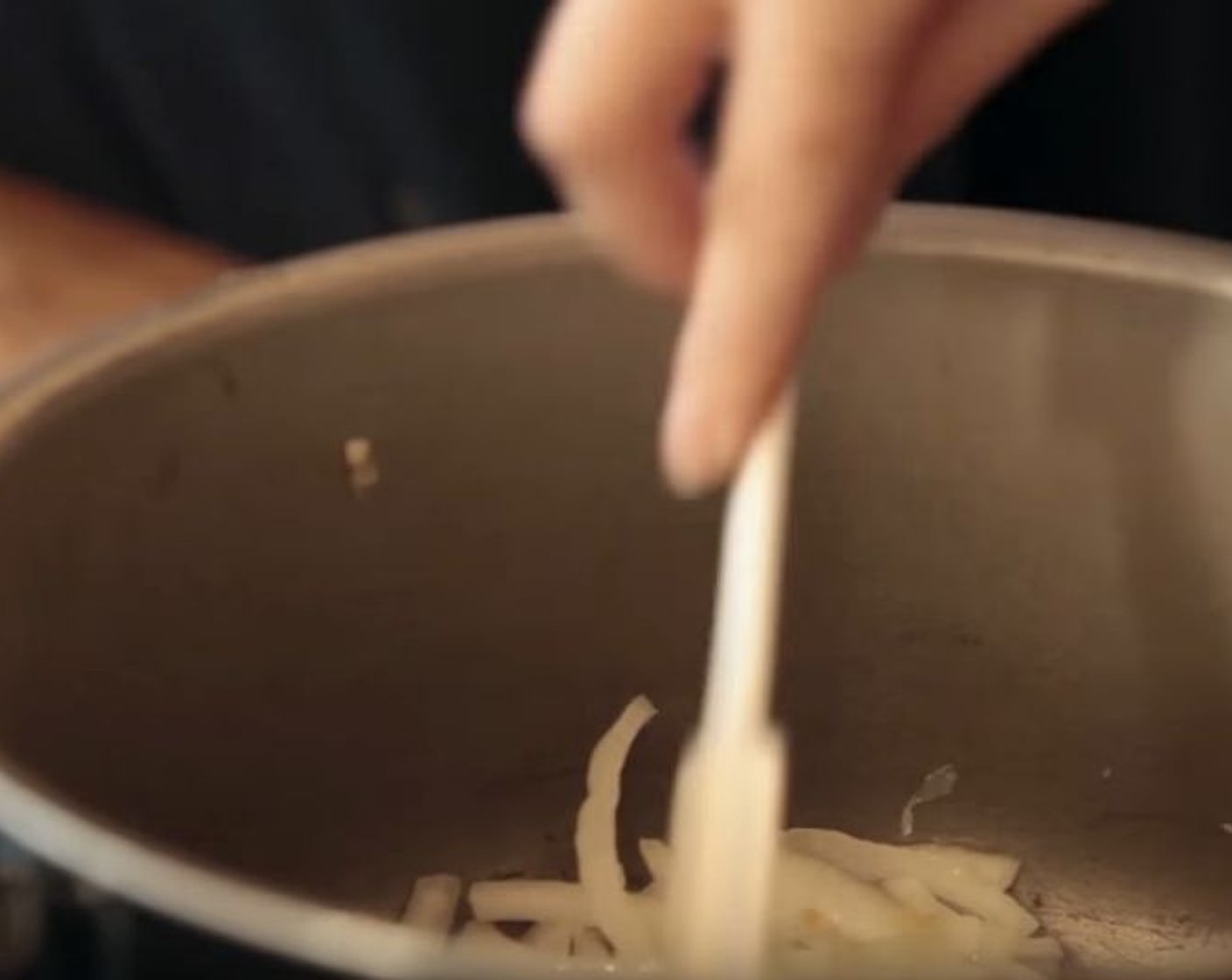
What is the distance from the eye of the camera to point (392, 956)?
0.27 meters

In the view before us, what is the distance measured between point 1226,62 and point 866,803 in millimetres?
224

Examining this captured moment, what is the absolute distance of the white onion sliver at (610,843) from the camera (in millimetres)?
473

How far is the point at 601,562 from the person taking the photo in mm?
508

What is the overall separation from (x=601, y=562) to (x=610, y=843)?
63mm

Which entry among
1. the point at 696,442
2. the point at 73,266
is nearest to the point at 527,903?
the point at 696,442

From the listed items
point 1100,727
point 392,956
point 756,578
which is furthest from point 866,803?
point 392,956

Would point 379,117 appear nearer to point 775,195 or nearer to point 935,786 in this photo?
point 935,786

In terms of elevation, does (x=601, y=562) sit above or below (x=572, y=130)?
below

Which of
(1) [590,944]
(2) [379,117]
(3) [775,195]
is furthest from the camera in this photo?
(2) [379,117]

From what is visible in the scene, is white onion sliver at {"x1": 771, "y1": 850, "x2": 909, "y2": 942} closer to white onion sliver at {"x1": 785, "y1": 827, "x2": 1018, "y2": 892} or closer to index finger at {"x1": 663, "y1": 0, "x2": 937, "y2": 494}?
white onion sliver at {"x1": 785, "y1": 827, "x2": 1018, "y2": 892}

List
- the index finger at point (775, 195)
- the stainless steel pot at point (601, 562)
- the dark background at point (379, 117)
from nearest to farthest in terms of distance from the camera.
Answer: the index finger at point (775, 195) < the stainless steel pot at point (601, 562) < the dark background at point (379, 117)

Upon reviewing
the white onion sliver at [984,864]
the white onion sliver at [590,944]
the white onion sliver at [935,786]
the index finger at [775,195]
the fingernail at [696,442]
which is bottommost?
the white onion sliver at [984,864]

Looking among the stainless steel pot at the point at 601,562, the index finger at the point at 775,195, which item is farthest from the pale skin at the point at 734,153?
the stainless steel pot at the point at 601,562

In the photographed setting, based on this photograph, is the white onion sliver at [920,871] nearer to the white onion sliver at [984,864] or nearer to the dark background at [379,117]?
the white onion sliver at [984,864]
